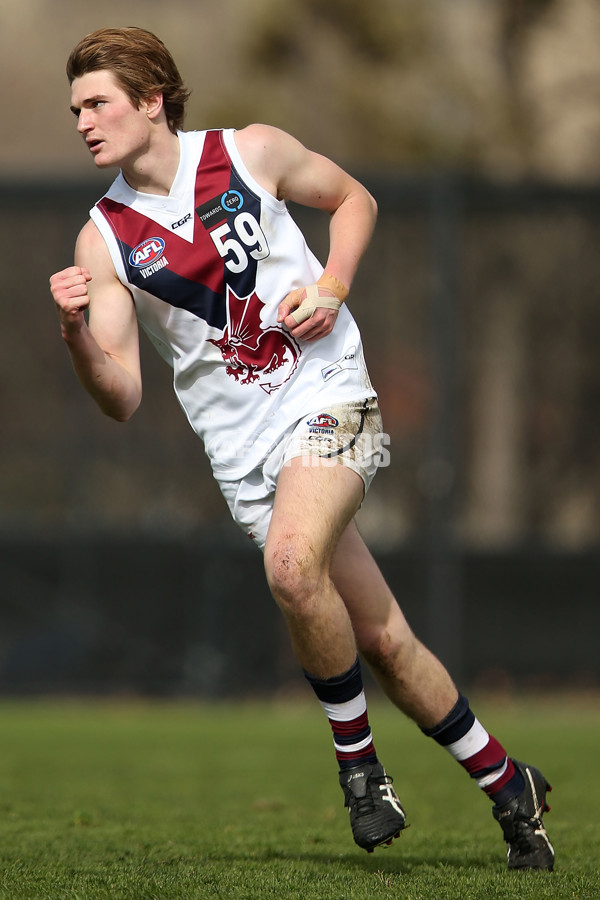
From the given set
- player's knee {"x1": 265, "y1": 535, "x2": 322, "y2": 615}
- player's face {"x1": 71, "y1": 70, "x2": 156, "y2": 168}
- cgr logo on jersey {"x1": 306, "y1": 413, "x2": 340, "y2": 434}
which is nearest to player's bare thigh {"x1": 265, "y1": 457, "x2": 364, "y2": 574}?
player's knee {"x1": 265, "y1": 535, "x2": 322, "y2": 615}

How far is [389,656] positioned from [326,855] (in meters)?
0.72

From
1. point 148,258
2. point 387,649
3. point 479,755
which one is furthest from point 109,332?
point 479,755

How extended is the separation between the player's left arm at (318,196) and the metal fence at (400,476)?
590 centimetres

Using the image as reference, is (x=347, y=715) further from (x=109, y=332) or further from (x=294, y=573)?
(x=109, y=332)

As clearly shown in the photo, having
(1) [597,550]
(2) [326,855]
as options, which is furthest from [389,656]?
(1) [597,550]

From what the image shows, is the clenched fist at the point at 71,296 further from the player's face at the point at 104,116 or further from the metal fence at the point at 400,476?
the metal fence at the point at 400,476

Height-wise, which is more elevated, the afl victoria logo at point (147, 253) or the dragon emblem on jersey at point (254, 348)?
the afl victoria logo at point (147, 253)

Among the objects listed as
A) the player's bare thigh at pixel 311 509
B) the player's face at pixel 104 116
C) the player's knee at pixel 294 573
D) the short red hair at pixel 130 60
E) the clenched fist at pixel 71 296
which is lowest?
the player's knee at pixel 294 573

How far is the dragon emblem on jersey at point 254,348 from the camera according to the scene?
13.3ft

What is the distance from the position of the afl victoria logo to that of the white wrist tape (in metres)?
0.46

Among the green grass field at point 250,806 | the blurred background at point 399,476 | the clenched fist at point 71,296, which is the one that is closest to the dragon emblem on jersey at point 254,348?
the clenched fist at point 71,296

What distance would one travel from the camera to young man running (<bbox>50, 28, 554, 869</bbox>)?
3.92 m

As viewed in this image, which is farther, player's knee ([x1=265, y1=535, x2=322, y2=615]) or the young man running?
the young man running

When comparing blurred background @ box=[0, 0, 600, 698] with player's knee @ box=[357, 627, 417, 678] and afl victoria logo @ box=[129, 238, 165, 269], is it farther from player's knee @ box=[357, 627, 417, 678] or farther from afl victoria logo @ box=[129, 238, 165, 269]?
afl victoria logo @ box=[129, 238, 165, 269]
